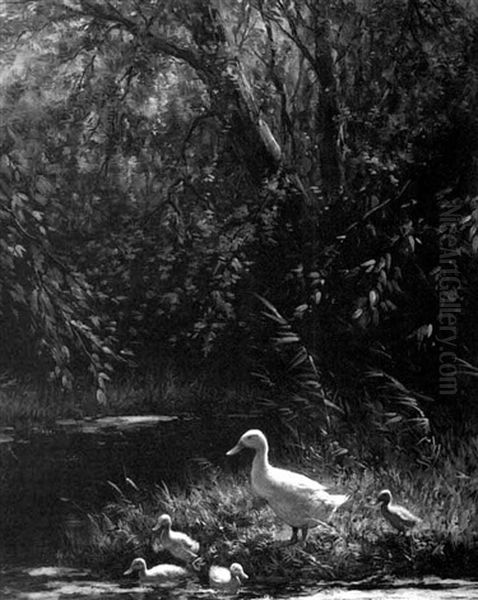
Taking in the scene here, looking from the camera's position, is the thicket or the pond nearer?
the pond

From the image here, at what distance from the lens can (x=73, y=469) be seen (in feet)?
16.0

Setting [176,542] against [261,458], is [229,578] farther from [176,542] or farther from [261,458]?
[261,458]

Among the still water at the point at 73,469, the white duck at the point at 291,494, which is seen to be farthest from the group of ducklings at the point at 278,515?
the still water at the point at 73,469

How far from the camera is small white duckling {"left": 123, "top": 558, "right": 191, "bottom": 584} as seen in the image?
4.77m

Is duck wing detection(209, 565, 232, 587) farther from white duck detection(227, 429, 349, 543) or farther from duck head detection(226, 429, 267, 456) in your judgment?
duck head detection(226, 429, 267, 456)

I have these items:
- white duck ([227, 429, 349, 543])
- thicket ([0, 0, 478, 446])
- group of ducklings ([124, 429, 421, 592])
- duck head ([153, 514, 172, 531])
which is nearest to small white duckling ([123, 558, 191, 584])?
group of ducklings ([124, 429, 421, 592])

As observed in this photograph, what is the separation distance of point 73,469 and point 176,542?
0.46m

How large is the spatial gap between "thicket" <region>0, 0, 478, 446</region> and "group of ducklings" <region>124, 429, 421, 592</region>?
23 centimetres

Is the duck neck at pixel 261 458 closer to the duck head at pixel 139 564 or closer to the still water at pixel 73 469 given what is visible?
the still water at pixel 73 469

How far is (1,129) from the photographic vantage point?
4910 millimetres

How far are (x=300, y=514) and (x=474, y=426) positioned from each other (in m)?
0.71

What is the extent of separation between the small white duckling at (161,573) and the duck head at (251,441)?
447mm

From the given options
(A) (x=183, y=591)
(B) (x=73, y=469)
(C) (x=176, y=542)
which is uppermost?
(B) (x=73, y=469)

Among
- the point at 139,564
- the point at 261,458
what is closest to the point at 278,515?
the point at 261,458
